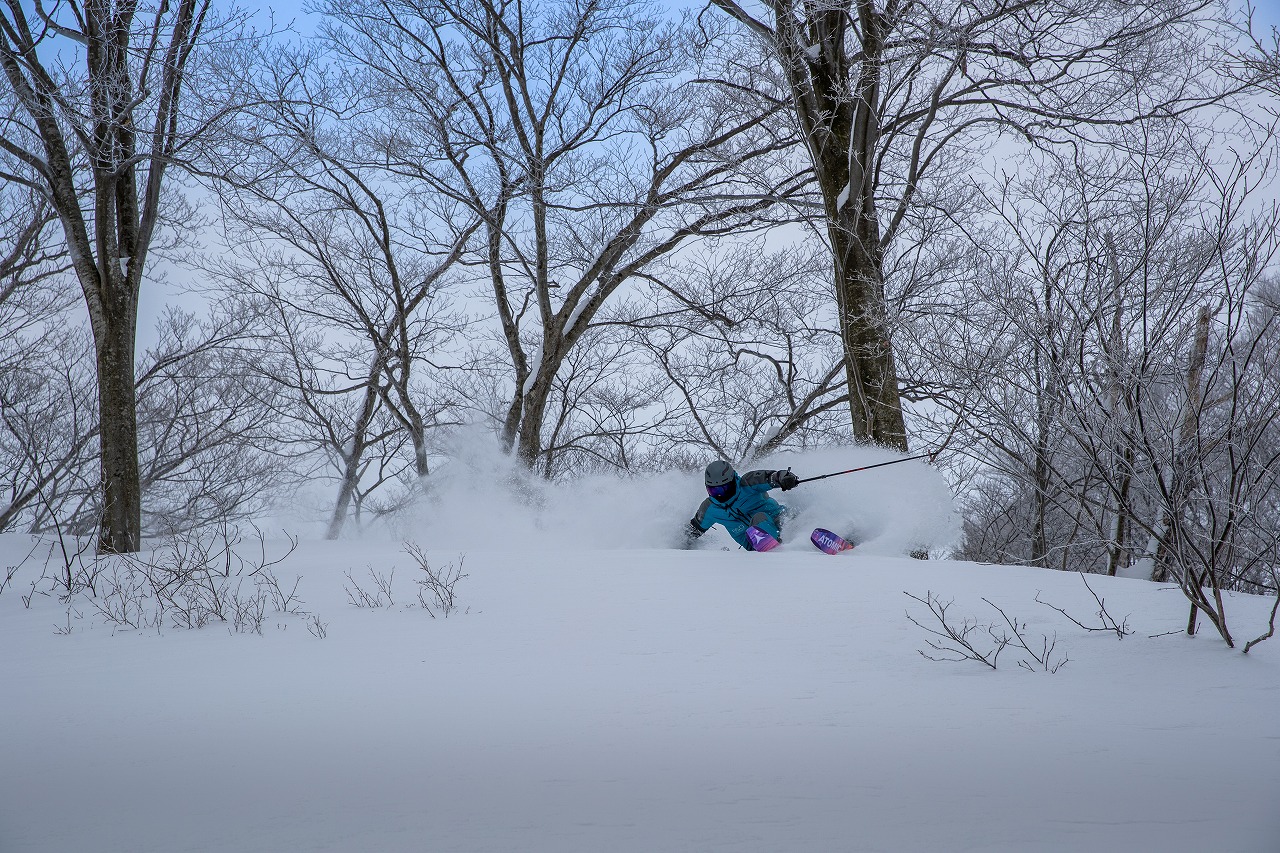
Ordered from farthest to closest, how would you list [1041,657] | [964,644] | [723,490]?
[723,490] → [1041,657] → [964,644]

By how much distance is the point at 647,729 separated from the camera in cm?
272

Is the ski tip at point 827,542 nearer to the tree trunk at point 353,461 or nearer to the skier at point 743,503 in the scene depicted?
the skier at point 743,503

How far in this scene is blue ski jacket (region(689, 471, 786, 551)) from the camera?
23.6ft

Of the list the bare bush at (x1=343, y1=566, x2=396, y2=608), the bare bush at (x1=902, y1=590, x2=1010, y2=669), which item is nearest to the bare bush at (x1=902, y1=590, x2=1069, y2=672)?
the bare bush at (x1=902, y1=590, x2=1010, y2=669)

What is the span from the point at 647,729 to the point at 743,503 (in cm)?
475

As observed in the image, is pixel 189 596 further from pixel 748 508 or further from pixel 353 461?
pixel 353 461

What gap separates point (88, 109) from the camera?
28.0 ft

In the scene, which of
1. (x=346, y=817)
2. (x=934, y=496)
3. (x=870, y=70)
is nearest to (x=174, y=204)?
(x=870, y=70)

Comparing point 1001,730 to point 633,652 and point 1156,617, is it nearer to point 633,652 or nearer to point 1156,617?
point 633,652

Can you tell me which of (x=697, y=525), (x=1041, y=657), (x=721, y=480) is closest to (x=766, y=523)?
(x=721, y=480)

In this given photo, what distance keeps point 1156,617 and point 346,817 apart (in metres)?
4.10

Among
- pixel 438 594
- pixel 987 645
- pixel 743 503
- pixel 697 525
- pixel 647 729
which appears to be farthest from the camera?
pixel 697 525

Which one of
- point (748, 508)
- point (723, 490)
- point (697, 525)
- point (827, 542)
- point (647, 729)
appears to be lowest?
point (647, 729)

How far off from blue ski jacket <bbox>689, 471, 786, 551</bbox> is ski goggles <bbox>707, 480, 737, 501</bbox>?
62mm
